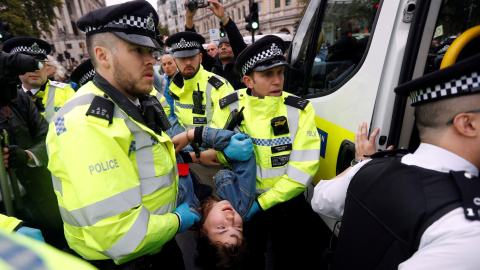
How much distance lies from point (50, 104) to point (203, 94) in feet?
6.31

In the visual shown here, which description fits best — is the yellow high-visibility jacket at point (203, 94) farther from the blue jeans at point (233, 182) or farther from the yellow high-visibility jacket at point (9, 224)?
the yellow high-visibility jacket at point (9, 224)

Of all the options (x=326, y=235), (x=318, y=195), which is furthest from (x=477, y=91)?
(x=326, y=235)

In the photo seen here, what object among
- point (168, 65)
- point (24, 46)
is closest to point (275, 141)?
point (24, 46)

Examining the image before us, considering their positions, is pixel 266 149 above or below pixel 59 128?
below

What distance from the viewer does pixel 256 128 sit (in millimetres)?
1931

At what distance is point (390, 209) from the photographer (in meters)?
0.92

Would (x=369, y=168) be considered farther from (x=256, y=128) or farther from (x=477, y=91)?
(x=256, y=128)

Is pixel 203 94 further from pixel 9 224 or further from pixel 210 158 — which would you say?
pixel 9 224

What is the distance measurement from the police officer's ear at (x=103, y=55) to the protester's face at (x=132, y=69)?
1.6 inches

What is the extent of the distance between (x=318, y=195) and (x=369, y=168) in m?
0.39

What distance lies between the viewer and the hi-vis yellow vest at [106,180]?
1.04m

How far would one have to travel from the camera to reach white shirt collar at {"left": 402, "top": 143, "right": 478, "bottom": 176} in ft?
2.91

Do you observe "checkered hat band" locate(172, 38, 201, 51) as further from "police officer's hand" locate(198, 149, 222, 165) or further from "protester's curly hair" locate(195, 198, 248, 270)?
"protester's curly hair" locate(195, 198, 248, 270)

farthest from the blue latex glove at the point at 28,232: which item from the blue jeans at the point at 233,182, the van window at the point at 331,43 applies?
the van window at the point at 331,43
